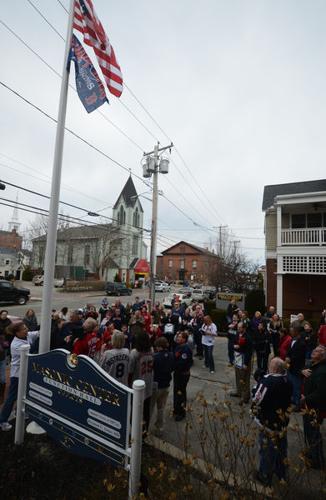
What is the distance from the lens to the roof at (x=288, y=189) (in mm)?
18633

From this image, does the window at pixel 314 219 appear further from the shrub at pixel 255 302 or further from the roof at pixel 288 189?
the shrub at pixel 255 302

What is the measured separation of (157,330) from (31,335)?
3626 millimetres

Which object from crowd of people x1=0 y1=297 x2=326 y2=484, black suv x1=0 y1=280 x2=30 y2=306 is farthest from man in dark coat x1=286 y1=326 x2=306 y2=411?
black suv x1=0 y1=280 x2=30 y2=306

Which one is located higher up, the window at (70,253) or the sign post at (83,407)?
the window at (70,253)

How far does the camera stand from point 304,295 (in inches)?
648

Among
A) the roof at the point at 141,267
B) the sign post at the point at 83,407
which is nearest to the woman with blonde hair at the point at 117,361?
the sign post at the point at 83,407

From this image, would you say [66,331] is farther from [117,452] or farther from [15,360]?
[117,452]

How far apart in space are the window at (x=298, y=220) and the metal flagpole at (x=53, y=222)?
16.0 metres

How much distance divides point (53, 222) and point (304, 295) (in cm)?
1571

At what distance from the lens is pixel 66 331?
712 cm

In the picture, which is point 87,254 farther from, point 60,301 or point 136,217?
point 60,301

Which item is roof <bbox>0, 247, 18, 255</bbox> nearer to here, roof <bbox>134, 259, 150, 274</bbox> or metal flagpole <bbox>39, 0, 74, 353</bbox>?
roof <bbox>134, 259, 150, 274</bbox>

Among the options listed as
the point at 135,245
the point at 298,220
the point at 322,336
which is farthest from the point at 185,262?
the point at 322,336

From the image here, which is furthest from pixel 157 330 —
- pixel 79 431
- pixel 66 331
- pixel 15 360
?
pixel 79 431
